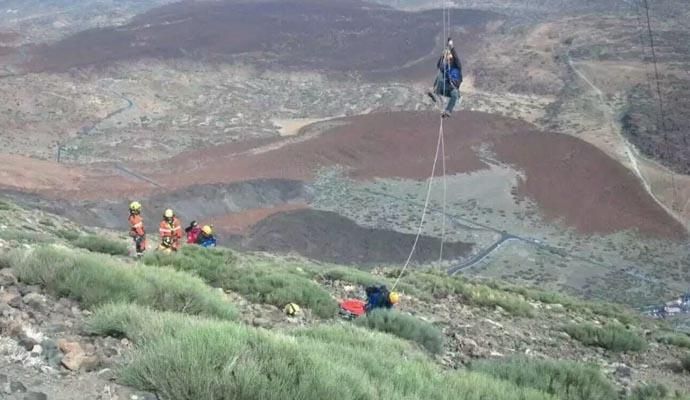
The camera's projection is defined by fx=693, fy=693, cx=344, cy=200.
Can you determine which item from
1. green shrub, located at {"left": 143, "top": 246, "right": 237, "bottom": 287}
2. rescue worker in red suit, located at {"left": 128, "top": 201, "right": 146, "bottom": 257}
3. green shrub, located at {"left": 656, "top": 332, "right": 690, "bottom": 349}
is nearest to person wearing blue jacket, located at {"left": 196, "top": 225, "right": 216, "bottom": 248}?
rescue worker in red suit, located at {"left": 128, "top": 201, "right": 146, "bottom": 257}

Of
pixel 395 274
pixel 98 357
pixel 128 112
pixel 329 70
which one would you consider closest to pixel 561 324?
pixel 395 274

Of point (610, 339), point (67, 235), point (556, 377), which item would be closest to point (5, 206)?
point (67, 235)

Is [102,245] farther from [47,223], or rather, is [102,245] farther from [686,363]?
[686,363]

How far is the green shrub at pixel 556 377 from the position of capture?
25.5 ft

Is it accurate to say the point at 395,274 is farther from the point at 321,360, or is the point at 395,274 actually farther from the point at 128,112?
the point at 128,112

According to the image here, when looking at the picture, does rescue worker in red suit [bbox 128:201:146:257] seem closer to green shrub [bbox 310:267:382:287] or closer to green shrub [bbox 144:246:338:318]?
green shrub [bbox 144:246:338:318]

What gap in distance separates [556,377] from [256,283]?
192 inches

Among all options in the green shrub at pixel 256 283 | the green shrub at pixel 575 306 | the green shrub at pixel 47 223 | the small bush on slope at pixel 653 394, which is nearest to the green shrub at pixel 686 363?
the small bush on slope at pixel 653 394

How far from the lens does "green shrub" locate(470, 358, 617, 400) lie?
25.5 feet

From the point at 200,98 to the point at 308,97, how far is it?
31.9ft

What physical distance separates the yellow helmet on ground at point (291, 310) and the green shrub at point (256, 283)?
354mm

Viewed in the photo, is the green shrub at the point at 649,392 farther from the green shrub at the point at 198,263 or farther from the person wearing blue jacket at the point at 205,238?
the person wearing blue jacket at the point at 205,238

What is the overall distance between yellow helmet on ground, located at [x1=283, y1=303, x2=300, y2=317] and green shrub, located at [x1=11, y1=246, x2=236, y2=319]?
2023 millimetres

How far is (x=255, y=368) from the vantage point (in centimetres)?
465
